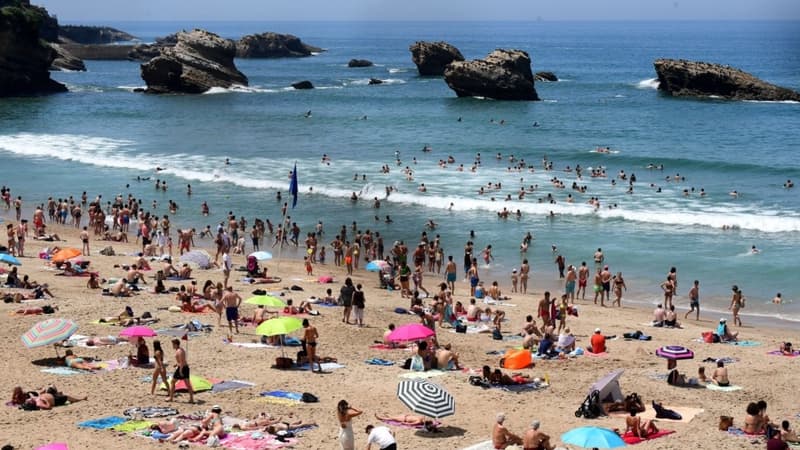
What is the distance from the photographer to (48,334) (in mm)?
18203

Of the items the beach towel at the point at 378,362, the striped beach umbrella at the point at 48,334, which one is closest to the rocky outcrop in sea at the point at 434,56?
the beach towel at the point at 378,362

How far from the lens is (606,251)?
110ft

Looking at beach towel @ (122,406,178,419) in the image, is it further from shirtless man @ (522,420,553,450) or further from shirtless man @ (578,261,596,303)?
shirtless man @ (578,261,596,303)

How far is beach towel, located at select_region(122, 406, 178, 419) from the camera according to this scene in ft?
52.4

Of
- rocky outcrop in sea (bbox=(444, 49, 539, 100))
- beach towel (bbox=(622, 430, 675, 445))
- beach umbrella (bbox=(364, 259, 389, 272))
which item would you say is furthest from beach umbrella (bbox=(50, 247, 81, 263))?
rocky outcrop in sea (bbox=(444, 49, 539, 100))

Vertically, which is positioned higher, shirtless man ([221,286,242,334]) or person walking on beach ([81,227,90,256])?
shirtless man ([221,286,242,334])

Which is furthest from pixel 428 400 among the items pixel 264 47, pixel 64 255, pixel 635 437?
pixel 264 47

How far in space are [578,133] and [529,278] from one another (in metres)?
34.3

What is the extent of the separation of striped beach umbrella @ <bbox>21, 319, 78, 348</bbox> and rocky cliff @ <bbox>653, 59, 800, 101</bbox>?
227 ft

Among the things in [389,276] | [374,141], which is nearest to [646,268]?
[389,276]

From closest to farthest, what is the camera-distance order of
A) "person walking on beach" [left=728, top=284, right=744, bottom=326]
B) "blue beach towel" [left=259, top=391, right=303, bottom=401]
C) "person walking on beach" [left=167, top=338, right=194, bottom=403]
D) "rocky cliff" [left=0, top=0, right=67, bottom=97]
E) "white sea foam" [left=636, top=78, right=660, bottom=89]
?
"person walking on beach" [left=167, top=338, right=194, bottom=403] < "blue beach towel" [left=259, top=391, right=303, bottom=401] < "person walking on beach" [left=728, top=284, right=744, bottom=326] < "rocky cliff" [left=0, top=0, right=67, bottom=97] < "white sea foam" [left=636, top=78, right=660, bottom=89]

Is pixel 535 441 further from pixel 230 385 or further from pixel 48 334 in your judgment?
pixel 48 334

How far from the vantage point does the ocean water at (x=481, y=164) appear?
33.8 m

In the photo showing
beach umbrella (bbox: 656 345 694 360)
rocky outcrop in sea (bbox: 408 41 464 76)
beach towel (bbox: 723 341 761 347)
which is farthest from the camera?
rocky outcrop in sea (bbox: 408 41 464 76)
